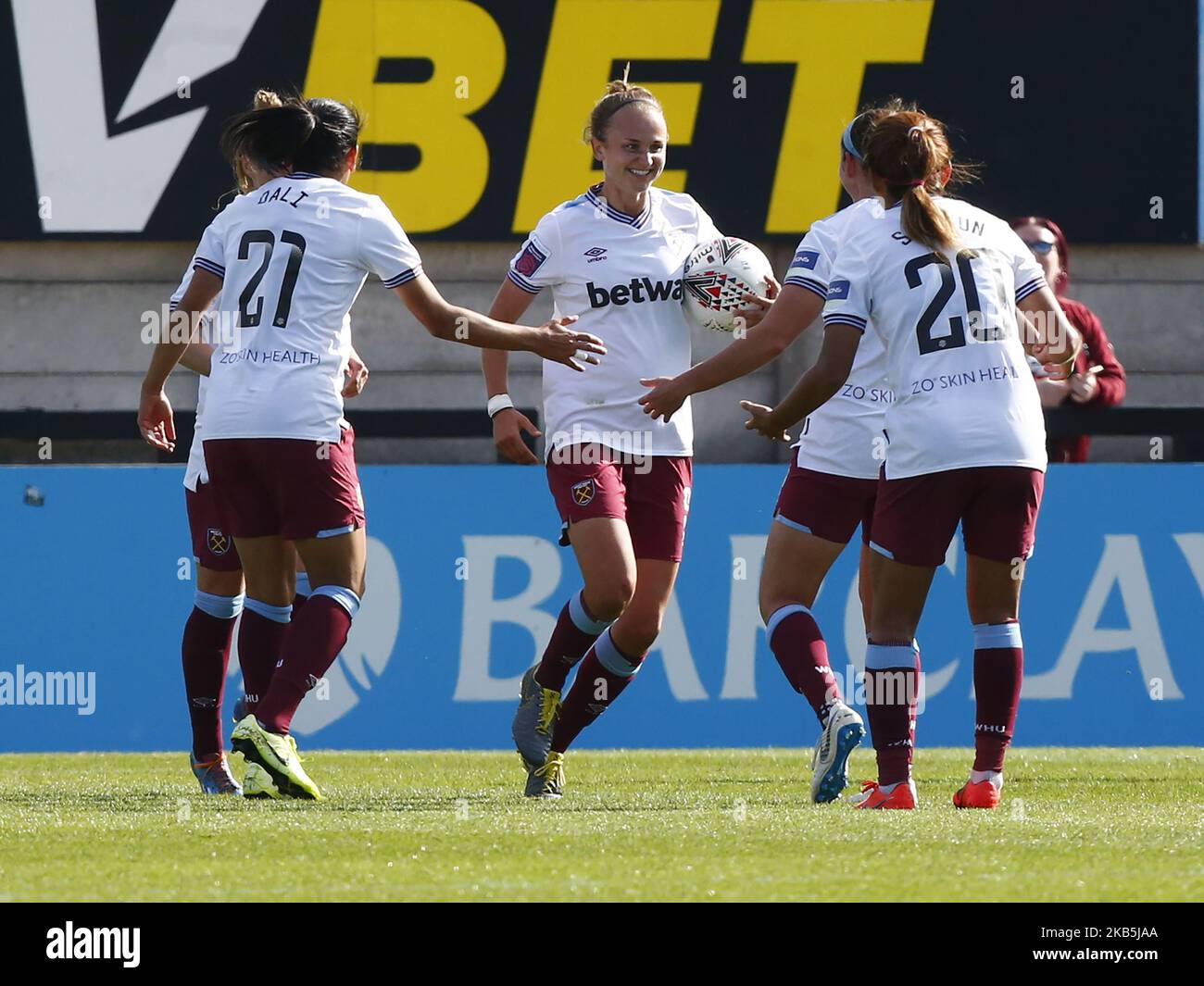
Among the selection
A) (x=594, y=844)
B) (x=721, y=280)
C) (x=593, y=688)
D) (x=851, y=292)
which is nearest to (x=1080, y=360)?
(x=721, y=280)

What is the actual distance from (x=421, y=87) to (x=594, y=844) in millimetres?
9364

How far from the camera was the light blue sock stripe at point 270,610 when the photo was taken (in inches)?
238

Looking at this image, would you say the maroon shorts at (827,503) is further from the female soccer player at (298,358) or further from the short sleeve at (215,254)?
the short sleeve at (215,254)

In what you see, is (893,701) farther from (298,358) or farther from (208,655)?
(208,655)

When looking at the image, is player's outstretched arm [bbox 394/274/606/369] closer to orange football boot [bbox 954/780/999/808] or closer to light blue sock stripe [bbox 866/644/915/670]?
light blue sock stripe [bbox 866/644/915/670]

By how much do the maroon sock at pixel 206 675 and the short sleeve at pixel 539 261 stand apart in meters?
1.42

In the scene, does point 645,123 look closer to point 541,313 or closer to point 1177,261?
point 541,313

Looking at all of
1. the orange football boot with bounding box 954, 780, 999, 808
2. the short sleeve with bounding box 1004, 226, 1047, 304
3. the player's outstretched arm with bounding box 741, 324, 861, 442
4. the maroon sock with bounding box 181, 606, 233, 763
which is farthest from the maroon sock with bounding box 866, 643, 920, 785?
the maroon sock with bounding box 181, 606, 233, 763

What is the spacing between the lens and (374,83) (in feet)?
42.7

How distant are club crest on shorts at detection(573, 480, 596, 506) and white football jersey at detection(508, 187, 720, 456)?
171 millimetres

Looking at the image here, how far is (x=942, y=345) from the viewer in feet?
17.0

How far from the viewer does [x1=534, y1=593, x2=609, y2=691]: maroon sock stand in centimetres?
616

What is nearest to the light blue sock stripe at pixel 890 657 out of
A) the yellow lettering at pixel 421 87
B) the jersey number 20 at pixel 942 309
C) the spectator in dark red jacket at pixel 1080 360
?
the jersey number 20 at pixel 942 309

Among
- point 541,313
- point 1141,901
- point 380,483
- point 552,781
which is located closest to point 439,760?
point 380,483
